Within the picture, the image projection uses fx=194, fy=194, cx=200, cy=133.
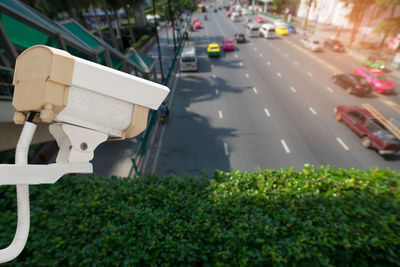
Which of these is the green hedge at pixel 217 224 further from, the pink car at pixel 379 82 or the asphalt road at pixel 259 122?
the pink car at pixel 379 82

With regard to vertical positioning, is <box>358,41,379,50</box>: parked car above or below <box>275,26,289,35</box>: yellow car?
below

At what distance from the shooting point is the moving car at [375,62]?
1976 cm

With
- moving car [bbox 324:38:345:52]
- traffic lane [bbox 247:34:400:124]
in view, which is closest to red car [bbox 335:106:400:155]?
traffic lane [bbox 247:34:400:124]

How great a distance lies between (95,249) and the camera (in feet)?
11.2

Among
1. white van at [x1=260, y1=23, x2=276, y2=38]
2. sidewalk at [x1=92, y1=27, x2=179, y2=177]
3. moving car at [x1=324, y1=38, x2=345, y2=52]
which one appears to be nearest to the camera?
sidewalk at [x1=92, y1=27, x2=179, y2=177]

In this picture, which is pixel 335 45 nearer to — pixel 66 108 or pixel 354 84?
pixel 354 84

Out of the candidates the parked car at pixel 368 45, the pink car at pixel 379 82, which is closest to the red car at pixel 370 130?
the pink car at pixel 379 82

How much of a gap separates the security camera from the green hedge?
275 cm

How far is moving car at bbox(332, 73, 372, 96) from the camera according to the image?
49.6ft

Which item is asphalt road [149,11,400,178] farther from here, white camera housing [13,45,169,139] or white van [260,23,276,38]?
white van [260,23,276,38]

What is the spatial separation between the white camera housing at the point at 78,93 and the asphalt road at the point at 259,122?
194 inches

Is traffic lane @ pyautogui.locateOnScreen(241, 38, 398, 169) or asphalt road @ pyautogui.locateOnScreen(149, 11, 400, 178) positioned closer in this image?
A: traffic lane @ pyautogui.locateOnScreen(241, 38, 398, 169)

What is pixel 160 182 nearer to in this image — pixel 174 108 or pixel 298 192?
pixel 298 192

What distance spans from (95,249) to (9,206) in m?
2.05
